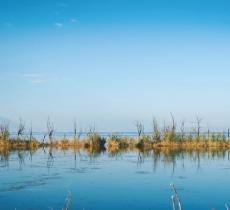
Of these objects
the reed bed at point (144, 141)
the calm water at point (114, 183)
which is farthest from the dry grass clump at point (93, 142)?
the calm water at point (114, 183)

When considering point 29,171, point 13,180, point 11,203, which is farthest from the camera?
point 29,171

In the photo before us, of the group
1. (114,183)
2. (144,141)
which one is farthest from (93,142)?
(114,183)

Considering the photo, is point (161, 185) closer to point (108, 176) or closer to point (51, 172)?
point (108, 176)

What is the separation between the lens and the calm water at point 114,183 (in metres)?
12.9

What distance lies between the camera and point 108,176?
61.0ft

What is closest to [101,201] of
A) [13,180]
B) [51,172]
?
[13,180]

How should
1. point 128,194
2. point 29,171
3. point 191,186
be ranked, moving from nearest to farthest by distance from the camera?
1. point 128,194
2. point 191,186
3. point 29,171

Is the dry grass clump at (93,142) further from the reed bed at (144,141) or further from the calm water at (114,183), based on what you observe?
the calm water at (114,183)

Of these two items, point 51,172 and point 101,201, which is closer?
point 101,201

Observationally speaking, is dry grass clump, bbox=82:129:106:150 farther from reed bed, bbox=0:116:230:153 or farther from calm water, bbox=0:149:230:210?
calm water, bbox=0:149:230:210

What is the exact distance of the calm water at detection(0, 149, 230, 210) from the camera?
1287cm

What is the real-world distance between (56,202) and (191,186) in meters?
5.67

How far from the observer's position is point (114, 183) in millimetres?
16766

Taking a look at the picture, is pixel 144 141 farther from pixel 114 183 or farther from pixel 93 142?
pixel 114 183
